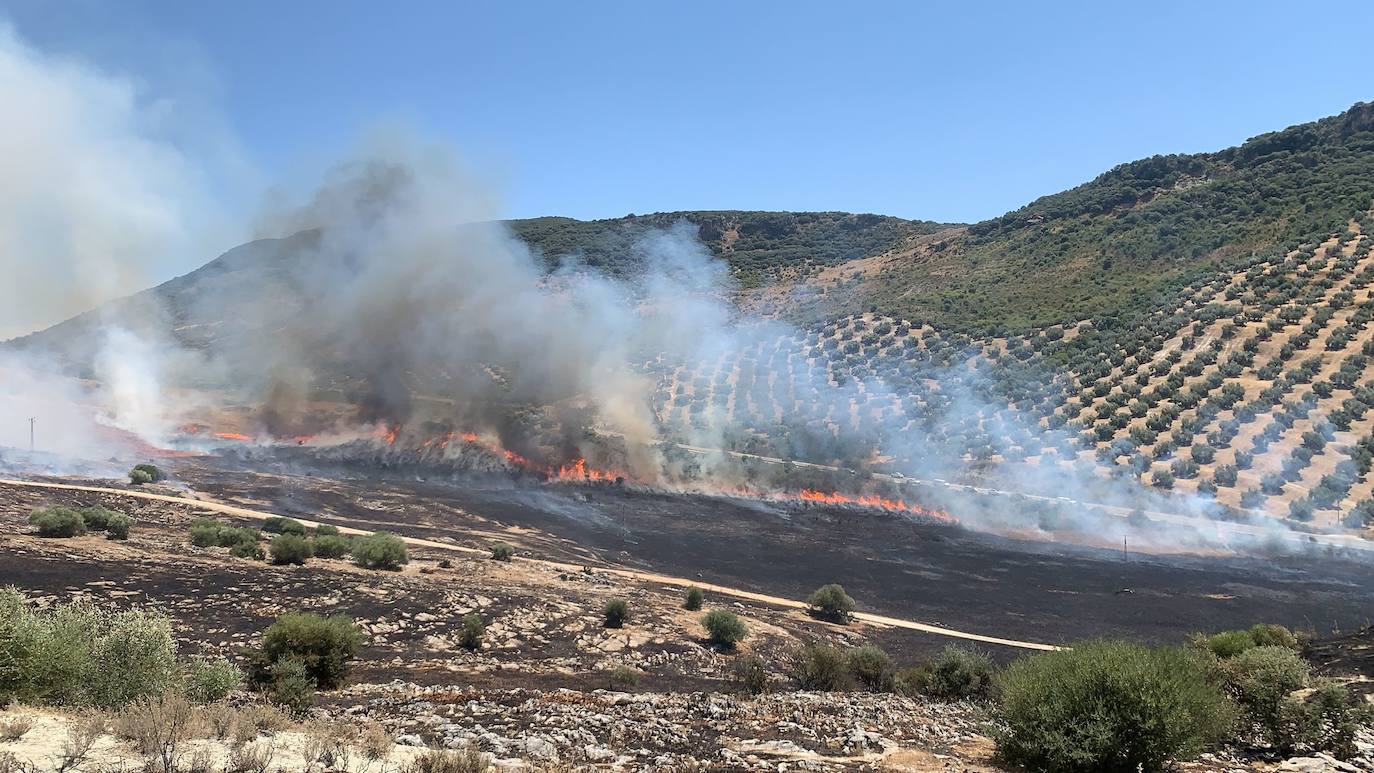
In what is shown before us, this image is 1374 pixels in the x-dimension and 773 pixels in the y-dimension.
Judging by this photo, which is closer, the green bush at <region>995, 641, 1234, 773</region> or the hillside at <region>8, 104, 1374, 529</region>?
the green bush at <region>995, 641, 1234, 773</region>

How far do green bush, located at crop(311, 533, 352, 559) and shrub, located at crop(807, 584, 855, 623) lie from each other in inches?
553

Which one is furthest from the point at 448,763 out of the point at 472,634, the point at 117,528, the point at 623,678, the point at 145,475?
the point at 145,475

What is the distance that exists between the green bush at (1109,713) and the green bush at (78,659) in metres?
10.1

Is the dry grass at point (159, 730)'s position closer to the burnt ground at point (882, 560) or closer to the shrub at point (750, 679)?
the shrub at point (750, 679)

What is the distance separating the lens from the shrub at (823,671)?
14.9m

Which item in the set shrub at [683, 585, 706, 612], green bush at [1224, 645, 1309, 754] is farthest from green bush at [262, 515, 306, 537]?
green bush at [1224, 645, 1309, 754]

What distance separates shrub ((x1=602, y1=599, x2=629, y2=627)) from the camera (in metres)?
18.5

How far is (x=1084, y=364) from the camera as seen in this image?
48625 millimetres

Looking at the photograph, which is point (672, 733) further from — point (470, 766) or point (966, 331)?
point (966, 331)

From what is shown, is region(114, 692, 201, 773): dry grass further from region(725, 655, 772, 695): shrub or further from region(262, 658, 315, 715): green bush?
region(725, 655, 772, 695): shrub

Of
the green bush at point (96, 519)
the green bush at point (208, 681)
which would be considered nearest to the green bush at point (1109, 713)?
the green bush at point (208, 681)

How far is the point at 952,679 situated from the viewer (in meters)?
14.8

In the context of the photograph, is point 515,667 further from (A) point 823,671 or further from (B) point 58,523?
(B) point 58,523

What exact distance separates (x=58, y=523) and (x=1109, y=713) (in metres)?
24.9
